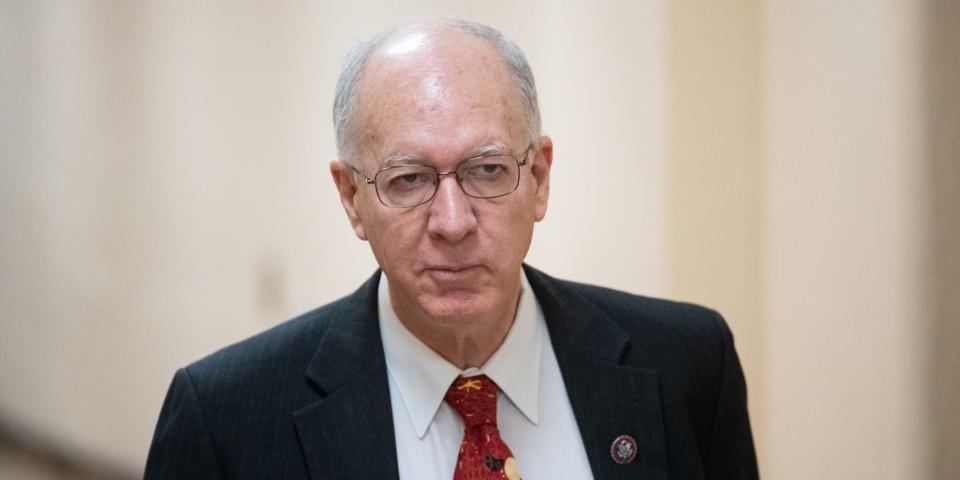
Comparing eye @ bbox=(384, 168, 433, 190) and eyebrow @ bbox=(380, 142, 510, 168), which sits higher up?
eyebrow @ bbox=(380, 142, 510, 168)

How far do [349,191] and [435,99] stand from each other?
30 cm

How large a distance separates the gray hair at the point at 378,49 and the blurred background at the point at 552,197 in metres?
1.24

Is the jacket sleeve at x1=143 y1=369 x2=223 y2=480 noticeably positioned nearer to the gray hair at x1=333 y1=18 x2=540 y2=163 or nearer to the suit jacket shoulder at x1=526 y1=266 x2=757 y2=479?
the gray hair at x1=333 y1=18 x2=540 y2=163

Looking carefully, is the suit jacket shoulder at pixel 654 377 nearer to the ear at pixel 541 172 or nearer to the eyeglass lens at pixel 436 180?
the ear at pixel 541 172

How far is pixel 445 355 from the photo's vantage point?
1.75 m

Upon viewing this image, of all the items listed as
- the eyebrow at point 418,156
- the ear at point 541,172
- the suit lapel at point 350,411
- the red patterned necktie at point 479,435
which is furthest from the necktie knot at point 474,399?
the eyebrow at point 418,156

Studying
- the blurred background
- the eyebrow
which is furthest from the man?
the blurred background

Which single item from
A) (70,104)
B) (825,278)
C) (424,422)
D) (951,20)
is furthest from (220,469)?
(951,20)

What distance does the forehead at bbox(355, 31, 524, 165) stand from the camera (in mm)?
1548

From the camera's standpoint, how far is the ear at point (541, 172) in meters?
1.73

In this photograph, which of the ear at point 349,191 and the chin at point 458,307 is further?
the ear at point 349,191

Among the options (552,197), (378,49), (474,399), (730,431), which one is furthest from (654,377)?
(552,197)

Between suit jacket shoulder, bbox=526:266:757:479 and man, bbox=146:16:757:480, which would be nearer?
man, bbox=146:16:757:480

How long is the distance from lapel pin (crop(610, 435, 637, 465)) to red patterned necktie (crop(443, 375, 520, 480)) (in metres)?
0.18
